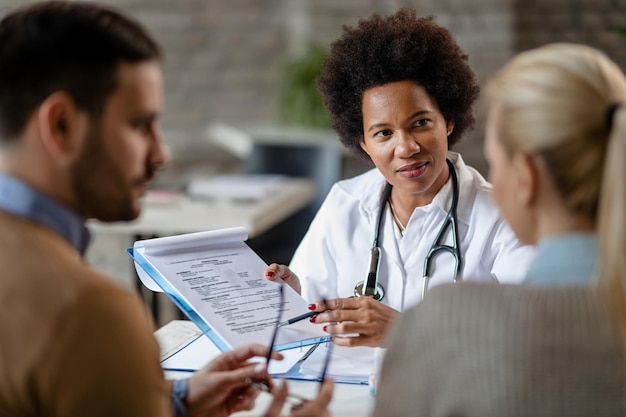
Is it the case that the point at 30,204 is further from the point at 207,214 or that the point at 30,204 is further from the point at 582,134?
the point at 207,214

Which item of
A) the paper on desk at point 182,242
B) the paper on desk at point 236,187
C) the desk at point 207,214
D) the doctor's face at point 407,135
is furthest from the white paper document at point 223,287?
the paper on desk at point 236,187

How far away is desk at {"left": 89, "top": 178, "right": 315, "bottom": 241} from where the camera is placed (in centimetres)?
338

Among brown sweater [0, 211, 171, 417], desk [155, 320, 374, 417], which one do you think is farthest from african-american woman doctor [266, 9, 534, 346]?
brown sweater [0, 211, 171, 417]

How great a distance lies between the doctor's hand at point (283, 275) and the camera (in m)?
1.91

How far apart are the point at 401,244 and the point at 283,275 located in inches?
13.0

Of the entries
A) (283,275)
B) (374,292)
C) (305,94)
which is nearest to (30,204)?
(283,275)

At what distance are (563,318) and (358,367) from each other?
766 mm

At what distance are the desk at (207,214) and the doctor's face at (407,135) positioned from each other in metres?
1.18

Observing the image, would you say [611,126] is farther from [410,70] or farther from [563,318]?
[410,70]

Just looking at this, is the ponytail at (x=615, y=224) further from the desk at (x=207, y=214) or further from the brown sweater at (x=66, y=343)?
the desk at (x=207, y=214)

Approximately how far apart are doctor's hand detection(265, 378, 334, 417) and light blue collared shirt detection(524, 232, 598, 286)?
14.8 inches

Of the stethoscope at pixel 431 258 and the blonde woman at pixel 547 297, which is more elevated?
the blonde woman at pixel 547 297

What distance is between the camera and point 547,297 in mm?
1133

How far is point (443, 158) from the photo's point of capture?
2111mm
